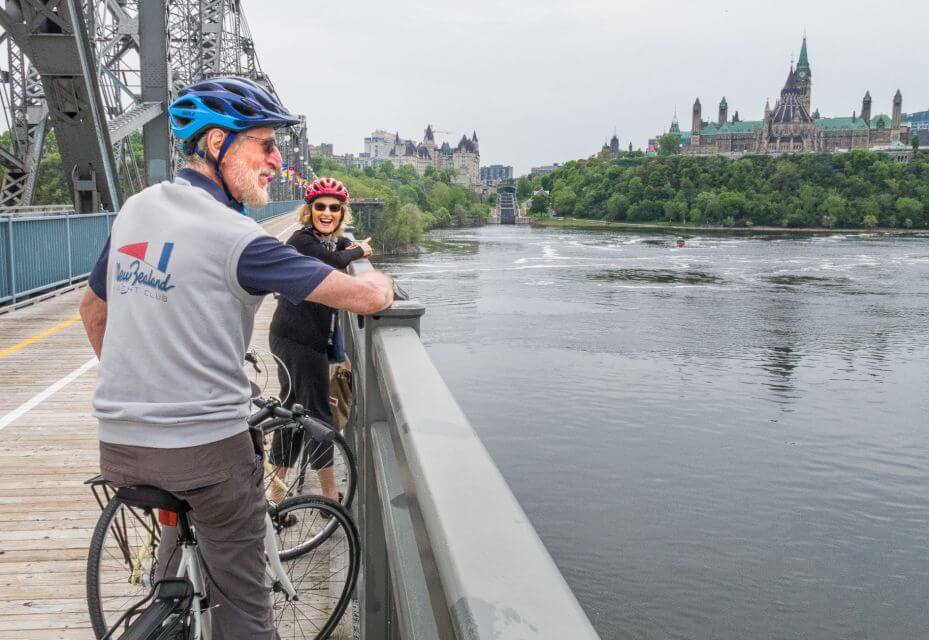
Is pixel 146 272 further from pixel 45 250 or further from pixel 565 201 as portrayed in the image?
pixel 565 201

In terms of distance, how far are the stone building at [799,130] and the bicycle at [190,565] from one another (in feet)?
559

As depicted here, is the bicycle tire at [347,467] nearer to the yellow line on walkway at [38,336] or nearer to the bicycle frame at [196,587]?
the bicycle frame at [196,587]

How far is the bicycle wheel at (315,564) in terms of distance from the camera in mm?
2996

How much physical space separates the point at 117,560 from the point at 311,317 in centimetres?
152

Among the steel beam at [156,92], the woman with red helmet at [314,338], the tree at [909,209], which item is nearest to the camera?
the woman with red helmet at [314,338]

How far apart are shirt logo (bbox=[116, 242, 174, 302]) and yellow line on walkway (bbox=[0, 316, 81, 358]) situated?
694 centimetres

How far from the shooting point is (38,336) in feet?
29.9

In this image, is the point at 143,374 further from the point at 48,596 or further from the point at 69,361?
the point at 69,361

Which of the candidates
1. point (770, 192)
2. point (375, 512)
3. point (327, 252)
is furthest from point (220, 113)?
point (770, 192)

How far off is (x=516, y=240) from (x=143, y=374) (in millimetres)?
97899

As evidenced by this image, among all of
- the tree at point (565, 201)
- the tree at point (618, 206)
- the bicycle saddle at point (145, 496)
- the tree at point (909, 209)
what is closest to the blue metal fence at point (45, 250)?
the bicycle saddle at point (145, 496)

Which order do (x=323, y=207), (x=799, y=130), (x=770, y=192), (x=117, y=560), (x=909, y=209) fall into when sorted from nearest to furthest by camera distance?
1. (x=117, y=560)
2. (x=323, y=207)
3. (x=909, y=209)
4. (x=770, y=192)
5. (x=799, y=130)

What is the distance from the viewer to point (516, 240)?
99188 millimetres

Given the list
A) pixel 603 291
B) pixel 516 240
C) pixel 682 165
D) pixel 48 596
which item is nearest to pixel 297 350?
pixel 48 596
